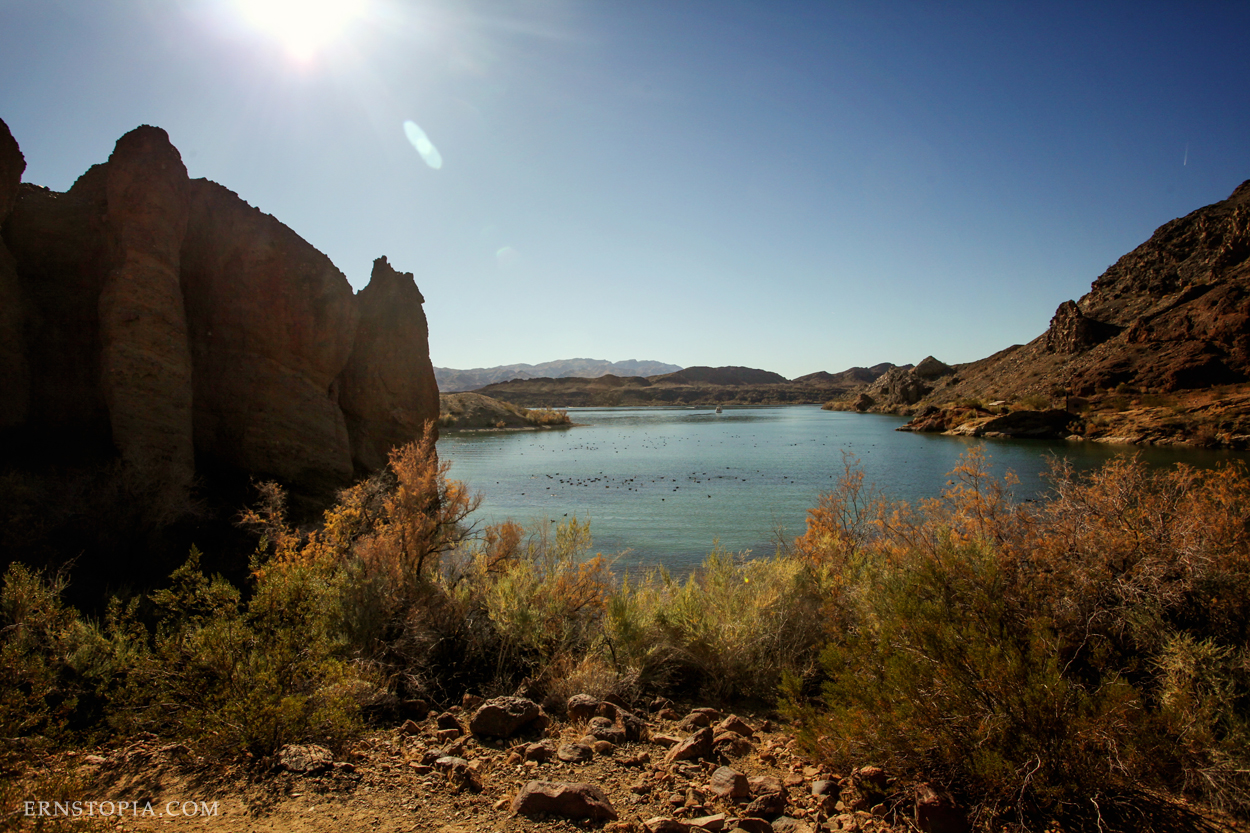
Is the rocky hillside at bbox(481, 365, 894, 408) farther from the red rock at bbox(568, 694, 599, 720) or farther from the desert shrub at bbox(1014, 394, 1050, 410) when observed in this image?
the red rock at bbox(568, 694, 599, 720)

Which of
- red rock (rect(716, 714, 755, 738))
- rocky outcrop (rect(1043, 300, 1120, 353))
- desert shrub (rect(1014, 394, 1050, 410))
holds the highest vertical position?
rocky outcrop (rect(1043, 300, 1120, 353))

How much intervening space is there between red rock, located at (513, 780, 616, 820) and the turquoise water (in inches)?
268

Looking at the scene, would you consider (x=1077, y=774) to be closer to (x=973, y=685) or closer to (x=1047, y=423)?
(x=973, y=685)

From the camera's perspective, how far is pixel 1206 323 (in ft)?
141

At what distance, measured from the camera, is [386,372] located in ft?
57.1

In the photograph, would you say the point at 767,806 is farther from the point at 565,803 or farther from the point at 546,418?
the point at 546,418

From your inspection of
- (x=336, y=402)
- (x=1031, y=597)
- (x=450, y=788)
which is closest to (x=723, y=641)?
(x=1031, y=597)

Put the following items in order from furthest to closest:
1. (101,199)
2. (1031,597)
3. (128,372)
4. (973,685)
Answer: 1. (101,199)
2. (128,372)
3. (1031,597)
4. (973,685)

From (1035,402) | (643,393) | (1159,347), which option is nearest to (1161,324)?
(1159,347)

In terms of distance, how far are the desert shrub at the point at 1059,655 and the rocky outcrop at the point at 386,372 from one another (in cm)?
1380

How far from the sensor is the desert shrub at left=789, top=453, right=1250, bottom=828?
10.4 ft

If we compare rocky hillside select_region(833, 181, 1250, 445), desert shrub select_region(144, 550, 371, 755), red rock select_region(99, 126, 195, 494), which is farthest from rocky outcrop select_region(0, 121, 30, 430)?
rocky hillside select_region(833, 181, 1250, 445)

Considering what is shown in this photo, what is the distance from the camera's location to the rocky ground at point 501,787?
3.32 meters

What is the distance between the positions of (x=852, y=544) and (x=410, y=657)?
568cm
